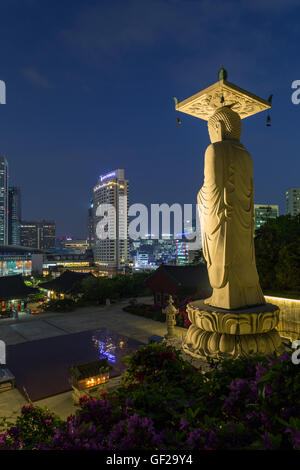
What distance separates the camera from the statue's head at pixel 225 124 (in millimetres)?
7434

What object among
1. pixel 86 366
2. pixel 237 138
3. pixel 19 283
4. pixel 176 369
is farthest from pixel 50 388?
pixel 19 283

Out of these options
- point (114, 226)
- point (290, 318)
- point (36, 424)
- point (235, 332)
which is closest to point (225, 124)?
point (235, 332)

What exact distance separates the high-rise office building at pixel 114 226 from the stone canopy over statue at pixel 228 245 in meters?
71.3

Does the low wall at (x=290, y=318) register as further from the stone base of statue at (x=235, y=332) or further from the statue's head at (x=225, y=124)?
the statue's head at (x=225, y=124)

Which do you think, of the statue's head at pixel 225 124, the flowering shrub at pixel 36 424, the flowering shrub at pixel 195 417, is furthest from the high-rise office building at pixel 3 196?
the flowering shrub at pixel 195 417

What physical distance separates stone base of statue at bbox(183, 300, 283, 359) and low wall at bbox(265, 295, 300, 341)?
9.84 feet

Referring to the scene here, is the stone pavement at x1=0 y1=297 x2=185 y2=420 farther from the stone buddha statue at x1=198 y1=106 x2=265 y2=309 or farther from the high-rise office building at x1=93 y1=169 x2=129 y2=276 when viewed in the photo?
the high-rise office building at x1=93 y1=169 x2=129 y2=276

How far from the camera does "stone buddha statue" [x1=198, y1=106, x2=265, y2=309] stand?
23.1ft

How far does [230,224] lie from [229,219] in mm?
135

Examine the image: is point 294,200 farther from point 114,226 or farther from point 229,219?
point 229,219

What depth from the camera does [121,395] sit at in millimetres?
2844

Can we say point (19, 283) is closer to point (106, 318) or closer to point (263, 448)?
point (106, 318)

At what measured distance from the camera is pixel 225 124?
24.4 ft

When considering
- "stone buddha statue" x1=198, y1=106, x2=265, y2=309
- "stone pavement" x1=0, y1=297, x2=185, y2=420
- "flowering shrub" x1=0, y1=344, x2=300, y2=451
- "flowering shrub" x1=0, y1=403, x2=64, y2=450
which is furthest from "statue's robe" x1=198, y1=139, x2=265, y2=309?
"stone pavement" x1=0, y1=297, x2=185, y2=420
